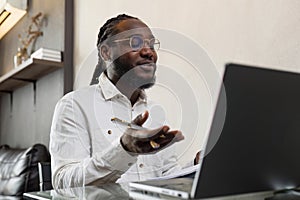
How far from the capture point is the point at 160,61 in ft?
6.37

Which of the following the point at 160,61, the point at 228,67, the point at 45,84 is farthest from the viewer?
the point at 45,84

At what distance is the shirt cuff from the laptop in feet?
0.69

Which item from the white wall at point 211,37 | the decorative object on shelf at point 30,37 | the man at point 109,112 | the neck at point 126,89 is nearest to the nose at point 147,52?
the man at point 109,112

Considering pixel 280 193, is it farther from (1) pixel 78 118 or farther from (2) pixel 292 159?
(1) pixel 78 118

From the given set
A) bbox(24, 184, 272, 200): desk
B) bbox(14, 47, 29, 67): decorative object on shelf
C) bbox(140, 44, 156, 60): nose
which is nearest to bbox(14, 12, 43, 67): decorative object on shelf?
bbox(14, 47, 29, 67): decorative object on shelf

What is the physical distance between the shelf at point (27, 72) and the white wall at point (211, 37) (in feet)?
2.53

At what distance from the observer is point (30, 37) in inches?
131

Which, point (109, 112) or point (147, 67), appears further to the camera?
point (109, 112)

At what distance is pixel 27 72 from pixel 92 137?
177 cm

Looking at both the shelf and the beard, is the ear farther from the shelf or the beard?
the shelf

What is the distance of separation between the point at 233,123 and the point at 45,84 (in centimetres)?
258

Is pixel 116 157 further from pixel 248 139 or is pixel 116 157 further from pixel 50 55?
pixel 50 55

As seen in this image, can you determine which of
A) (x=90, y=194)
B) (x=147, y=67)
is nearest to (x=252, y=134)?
(x=90, y=194)

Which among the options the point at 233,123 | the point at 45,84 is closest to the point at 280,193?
the point at 233,123
